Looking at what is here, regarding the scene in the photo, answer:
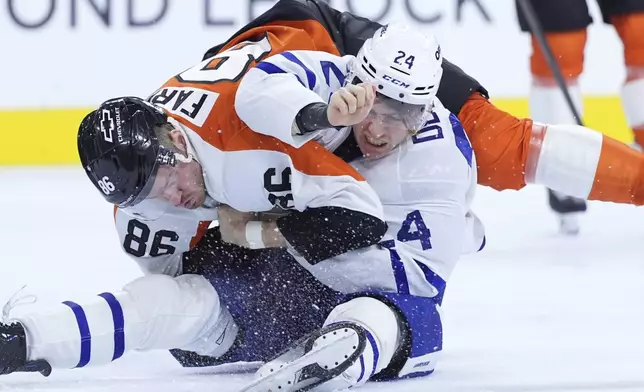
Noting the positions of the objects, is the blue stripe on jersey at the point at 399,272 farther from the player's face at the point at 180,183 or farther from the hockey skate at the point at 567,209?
the hockey skate at the point at 567,209

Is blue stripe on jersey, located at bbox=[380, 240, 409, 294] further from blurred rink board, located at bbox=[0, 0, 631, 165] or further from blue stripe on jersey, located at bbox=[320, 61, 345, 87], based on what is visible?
blurred rink board, located at bbox=[0, 0, 631, 165]

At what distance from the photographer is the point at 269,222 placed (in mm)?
2236

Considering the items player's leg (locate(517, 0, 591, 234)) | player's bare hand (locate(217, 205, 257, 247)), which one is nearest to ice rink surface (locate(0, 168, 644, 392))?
player's leg (locate(517, 0, 591, 234))

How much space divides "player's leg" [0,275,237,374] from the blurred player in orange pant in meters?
2.01

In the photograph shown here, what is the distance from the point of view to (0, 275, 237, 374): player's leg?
203 cm

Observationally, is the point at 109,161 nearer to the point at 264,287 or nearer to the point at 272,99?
the point at 272,99

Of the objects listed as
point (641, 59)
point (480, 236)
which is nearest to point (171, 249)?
point (480, 236)

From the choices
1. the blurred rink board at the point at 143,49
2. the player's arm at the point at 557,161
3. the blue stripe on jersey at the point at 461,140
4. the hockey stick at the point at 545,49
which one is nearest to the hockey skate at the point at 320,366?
the blue stripe on jersey at the point at 461,140

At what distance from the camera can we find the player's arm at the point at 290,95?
6.64 feet

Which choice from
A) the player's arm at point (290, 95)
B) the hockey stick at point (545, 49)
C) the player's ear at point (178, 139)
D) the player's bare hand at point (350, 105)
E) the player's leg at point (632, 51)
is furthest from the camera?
the player's leg at point (632, 51)

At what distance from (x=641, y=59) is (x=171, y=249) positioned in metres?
2.11

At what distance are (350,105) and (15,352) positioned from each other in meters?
0.65

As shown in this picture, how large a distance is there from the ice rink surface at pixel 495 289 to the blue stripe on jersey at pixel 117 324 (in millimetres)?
84

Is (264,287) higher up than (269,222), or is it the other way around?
(269,222)
